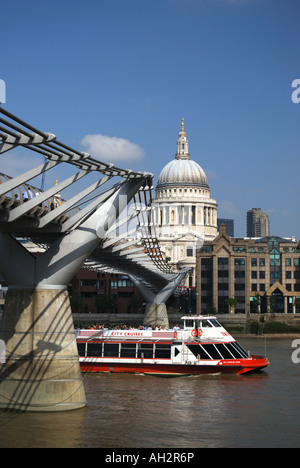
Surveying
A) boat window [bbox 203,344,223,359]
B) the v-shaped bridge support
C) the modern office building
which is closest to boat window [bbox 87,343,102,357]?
boat window [bbox 203,344,223,359]

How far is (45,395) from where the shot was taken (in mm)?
33719

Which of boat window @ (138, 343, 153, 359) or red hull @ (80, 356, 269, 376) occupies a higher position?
boat window @ (138, 343, 153, 359)

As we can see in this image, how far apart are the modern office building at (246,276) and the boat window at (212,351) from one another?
67176 mm

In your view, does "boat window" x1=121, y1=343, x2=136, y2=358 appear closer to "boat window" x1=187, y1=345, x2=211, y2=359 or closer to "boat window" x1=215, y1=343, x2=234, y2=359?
"boat window" x1=187, y1=345, x2=211, y2=359

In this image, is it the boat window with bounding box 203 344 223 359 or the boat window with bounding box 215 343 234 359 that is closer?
the boat window with bounding box 203 344 223 359

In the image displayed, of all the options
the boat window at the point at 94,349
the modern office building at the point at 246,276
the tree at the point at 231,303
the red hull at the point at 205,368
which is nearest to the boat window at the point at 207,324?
the red hull at the point at 205,368

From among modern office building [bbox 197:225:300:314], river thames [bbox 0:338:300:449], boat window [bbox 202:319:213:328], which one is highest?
modern office building [bbox 197:225:300:314]

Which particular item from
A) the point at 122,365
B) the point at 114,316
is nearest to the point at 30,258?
the point at 122,365

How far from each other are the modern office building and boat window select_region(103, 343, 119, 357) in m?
66.7

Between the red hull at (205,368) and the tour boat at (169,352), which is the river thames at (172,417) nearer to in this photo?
the red hull at (205,368)

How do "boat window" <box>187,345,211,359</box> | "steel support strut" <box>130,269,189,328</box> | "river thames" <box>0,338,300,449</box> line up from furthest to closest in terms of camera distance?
"steel support strut" <box>130,269,189,328</box>
"boat window" <box>187,345,211,359</box>
"river thames" <box>0,338,300,449</box>

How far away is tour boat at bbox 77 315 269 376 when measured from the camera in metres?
50.3
